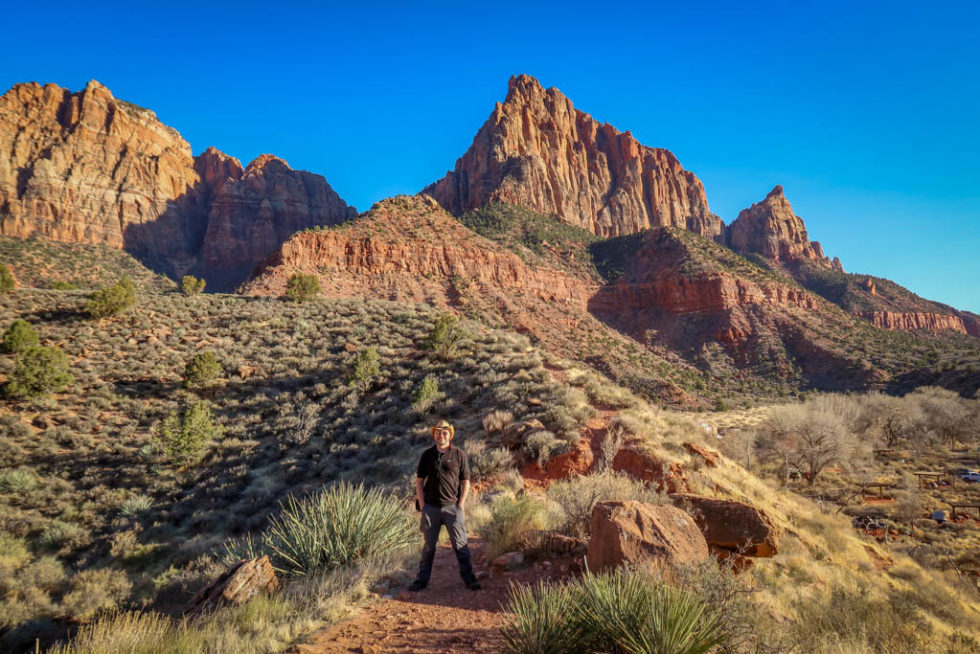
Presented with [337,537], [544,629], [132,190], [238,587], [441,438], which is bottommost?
[238,587]

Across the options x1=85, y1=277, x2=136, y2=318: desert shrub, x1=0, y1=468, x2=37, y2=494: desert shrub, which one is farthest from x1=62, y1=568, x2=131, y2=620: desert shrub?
x1=85, y1=277, x2=136, y2=318: desert shrub

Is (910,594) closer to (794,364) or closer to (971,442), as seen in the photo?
(971,442)

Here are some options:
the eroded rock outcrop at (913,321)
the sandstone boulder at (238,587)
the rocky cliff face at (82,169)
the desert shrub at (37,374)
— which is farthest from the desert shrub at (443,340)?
the rocky cliff face at (82,169)

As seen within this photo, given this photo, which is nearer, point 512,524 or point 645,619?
point 645,619

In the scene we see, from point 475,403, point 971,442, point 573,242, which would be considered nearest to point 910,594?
point 475,403

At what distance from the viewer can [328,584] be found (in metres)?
4.19

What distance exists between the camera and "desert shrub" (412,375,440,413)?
13.2 m

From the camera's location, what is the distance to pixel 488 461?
30.0 feet

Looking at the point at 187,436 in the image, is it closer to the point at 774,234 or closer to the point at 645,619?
the point at 645,619

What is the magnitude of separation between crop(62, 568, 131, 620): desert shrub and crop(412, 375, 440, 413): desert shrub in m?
7.57

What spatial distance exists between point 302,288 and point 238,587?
28.5m

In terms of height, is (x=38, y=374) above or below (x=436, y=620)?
above

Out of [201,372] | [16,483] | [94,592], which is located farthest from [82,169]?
[94,592]

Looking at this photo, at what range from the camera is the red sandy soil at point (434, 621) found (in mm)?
3193
